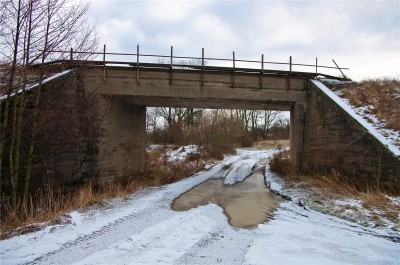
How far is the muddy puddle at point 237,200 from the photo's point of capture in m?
8.05

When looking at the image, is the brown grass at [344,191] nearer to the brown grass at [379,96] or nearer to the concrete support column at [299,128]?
the concrete support column at [299,128]

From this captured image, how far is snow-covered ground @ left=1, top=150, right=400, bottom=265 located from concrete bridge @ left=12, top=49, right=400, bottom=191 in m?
4.36

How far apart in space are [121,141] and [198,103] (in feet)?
14.4

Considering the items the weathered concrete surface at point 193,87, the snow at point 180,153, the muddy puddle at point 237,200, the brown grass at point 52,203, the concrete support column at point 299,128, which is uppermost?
the weathered concrete surface at point 193,87

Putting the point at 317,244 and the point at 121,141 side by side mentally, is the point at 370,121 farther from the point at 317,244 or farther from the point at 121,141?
the point at 121,141

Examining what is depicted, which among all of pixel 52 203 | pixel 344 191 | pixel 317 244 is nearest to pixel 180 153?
pixel 344 191

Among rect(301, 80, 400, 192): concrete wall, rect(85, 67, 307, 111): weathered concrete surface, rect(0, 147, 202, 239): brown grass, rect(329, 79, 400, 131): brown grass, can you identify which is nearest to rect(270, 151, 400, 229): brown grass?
rect(301, 80, 400, 192): concrete wall

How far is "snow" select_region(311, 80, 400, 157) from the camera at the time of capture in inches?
385

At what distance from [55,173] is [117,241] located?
22.6ft

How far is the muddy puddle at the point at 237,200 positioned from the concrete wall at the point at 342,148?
106 inches

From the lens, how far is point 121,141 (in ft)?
45.0

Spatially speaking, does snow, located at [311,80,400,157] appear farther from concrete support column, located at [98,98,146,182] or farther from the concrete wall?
concrete support column, located at [98,98,146,182]

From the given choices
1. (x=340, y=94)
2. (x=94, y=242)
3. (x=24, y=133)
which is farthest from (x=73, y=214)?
(x=340, y=94)

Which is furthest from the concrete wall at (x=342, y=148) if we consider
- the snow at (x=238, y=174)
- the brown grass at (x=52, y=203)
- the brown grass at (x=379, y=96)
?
the brown grass at (x=52, y=203)
